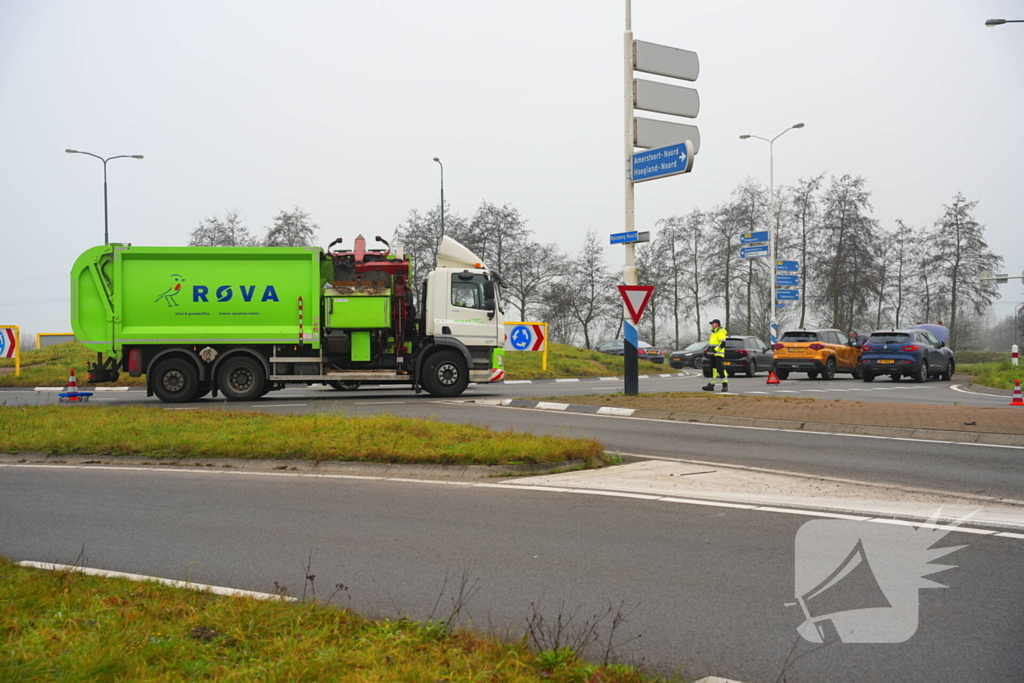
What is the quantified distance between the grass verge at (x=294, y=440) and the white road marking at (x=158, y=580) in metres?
4.45

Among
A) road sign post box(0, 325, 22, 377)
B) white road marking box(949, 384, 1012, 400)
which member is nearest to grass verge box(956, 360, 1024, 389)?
white road marking box(949, 384, 1012, 400)

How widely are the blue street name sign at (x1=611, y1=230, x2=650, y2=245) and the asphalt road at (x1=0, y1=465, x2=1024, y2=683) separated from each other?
9541mm

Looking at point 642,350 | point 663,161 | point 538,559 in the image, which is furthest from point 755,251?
point 538,559

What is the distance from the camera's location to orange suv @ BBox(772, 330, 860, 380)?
29.1m

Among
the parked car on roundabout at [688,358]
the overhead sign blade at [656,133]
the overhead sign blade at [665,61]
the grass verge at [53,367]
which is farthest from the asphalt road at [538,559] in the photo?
the parked car on roundabout at [688,358]

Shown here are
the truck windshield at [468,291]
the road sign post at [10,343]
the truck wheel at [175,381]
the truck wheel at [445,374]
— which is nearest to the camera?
the truck wheel at [175,381]

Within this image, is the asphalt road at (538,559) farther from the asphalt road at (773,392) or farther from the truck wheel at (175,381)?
the asphalt road at (773,392)

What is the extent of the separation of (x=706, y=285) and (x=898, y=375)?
73.5 feet

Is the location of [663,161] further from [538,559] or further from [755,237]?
[755,237]

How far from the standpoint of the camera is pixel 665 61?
17422 millimetres

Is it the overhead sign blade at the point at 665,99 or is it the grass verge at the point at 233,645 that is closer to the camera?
the grass verge at the point at 233,645

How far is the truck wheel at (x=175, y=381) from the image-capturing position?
18.4 meters

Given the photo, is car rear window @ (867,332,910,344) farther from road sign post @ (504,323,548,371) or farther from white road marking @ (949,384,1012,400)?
road sign post @ (504,323,548,371)

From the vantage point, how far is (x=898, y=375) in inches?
1094
